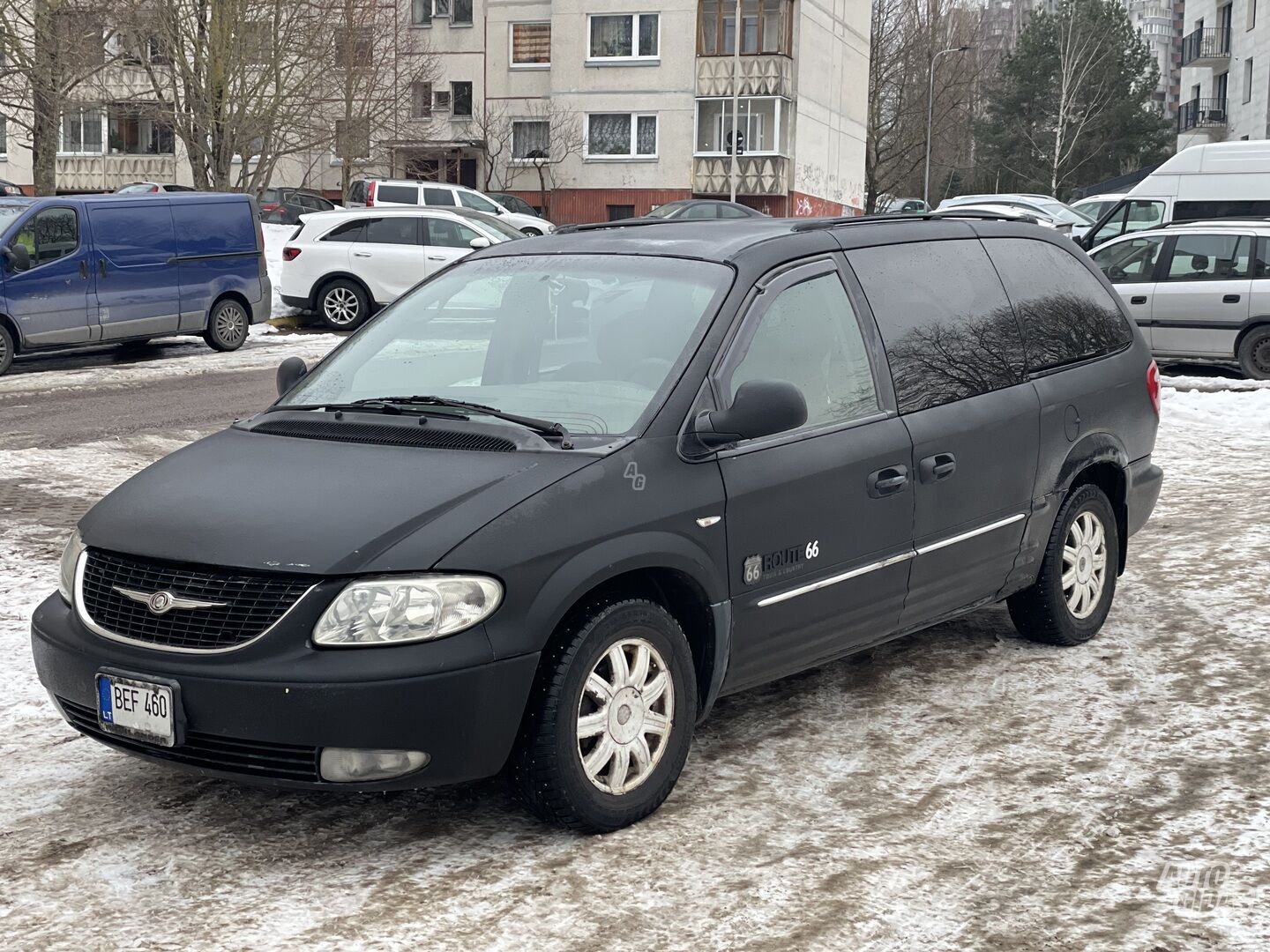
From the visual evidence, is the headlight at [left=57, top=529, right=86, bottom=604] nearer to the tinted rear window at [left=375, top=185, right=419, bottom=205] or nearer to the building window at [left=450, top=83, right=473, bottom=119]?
the tinted rear window at [left=375, top=185, right=419, bottom=205]

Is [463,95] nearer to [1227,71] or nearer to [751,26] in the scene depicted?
[751,26]

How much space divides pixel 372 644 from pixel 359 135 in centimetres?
3661

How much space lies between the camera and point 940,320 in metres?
5.80


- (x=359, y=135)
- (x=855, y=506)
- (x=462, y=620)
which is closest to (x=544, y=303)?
(x=855, y=506)

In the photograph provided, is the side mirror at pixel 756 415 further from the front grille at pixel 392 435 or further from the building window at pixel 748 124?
the building window at pixel 748 124

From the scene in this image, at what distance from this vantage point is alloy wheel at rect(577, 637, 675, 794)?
171 inches

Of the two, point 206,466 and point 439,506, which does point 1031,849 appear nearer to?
point 439,506

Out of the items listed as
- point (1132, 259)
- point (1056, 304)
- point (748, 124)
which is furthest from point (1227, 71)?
point (1056, 304)

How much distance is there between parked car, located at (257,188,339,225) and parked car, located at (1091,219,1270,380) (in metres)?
33.2

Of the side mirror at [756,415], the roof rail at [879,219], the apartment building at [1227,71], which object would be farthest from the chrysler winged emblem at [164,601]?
the apartment building at [1227,71]

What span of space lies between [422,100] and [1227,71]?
3243 centimetres

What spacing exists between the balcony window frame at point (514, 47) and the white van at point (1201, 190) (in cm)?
3443

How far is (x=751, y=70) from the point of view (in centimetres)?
5378

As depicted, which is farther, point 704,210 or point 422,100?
point 422,100
